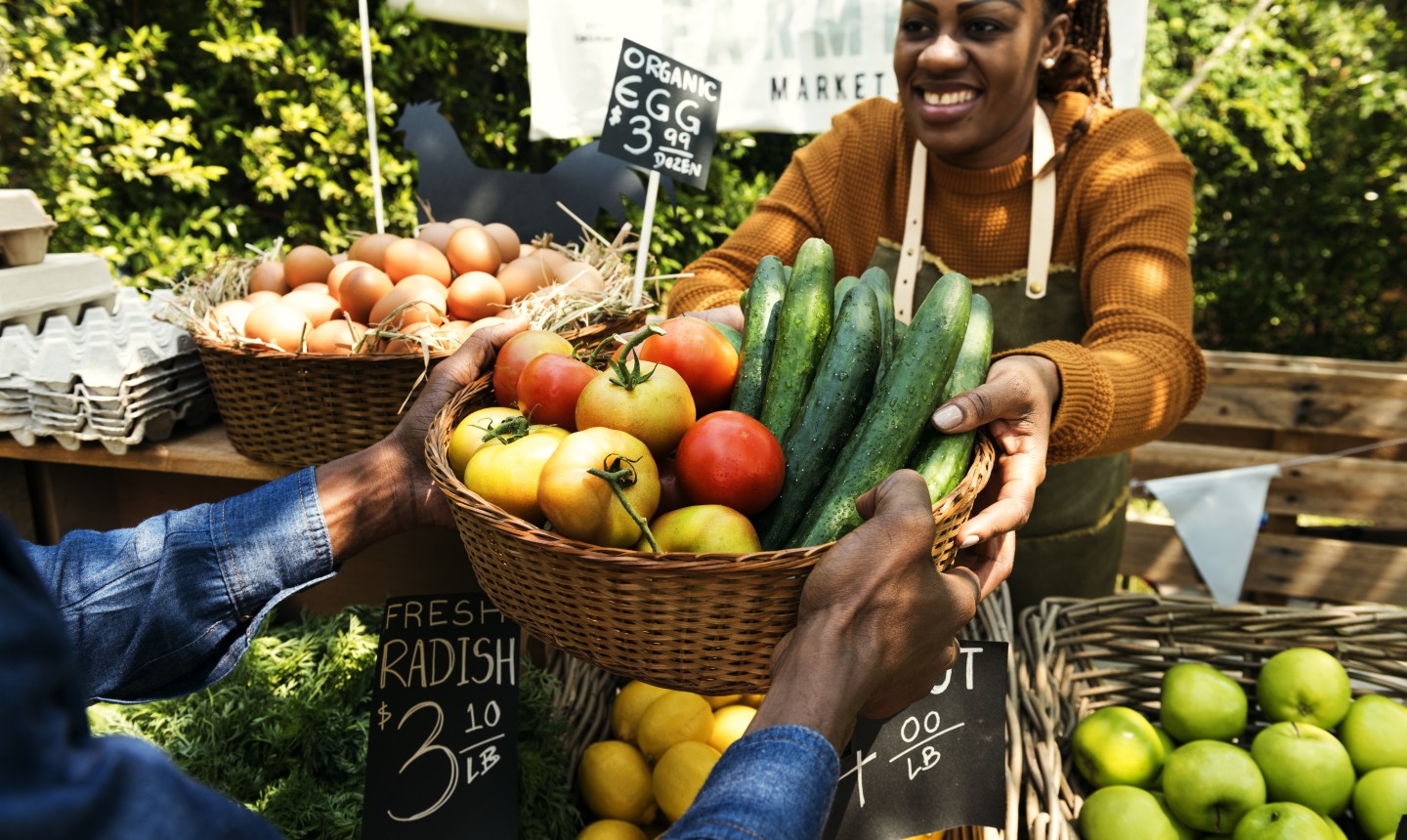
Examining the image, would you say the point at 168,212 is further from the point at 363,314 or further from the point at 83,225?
the point at 363,314

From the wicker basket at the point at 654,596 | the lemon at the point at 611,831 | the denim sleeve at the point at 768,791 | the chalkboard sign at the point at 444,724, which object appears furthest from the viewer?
the lemon at the point at 611,831

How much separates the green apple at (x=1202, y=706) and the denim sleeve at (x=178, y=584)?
5.11 ft

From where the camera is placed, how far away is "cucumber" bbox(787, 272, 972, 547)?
1.17 meters

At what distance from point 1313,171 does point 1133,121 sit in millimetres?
4269

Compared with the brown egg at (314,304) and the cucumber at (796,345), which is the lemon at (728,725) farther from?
the brown egg at (314,304)

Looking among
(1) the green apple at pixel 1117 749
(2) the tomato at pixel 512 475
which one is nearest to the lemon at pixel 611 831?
(2) the tomato at pixel 512 475

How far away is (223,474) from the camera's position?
197cm

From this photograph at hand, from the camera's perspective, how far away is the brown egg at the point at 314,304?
194 centimetres

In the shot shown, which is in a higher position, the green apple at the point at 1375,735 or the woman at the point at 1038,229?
the woman at the point at 1038,229

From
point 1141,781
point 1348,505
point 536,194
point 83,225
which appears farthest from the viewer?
point 83,225

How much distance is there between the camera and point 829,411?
129cm

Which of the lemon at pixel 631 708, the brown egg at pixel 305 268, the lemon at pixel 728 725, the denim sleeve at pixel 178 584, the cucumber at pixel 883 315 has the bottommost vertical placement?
the lemon at pixel 631 708

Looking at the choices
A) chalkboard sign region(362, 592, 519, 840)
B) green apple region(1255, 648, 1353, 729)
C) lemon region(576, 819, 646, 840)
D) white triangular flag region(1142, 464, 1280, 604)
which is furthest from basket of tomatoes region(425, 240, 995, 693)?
white triangular flag region(1142, 464, 1280, 604)

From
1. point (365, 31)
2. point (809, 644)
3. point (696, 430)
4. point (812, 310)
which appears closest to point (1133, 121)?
point (812, 310)
